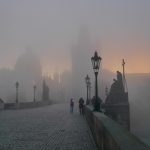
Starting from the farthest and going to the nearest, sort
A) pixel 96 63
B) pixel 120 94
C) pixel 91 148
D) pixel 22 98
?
pixel 22 98, pixel 120 94, pixel 96 63, pixel 91 148

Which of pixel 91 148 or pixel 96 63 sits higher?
pixel 96 63

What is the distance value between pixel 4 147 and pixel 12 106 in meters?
46.7

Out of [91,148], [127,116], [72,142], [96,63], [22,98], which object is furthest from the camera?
[22,98]

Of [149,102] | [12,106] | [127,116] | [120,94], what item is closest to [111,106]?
[127,116]

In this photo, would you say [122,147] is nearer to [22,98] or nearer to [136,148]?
[136,148]

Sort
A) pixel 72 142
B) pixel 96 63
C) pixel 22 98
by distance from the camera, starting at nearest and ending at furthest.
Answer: pixel 72 142
pixel 96 63
pixel 22 98

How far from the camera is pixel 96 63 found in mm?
23188

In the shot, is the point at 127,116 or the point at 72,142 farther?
the point at 127,116

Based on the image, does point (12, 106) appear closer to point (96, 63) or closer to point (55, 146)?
point (96, 63)

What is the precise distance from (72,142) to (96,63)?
8993mm

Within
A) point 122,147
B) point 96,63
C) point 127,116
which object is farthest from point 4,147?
point 127,116

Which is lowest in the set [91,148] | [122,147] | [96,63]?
[91,148]

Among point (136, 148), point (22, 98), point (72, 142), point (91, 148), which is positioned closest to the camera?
point (136, 148)

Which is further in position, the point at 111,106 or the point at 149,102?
the point at 149,102
